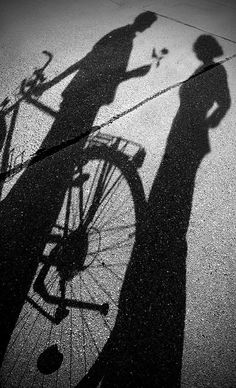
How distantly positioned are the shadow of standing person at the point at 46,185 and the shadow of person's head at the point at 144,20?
170 centimetres

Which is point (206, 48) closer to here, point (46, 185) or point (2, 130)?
point (2, 130)

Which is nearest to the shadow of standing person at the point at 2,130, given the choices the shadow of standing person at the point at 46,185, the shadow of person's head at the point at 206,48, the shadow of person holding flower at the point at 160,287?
the shadow of standing person at the point at 46,185

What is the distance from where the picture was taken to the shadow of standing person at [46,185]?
2.52 m

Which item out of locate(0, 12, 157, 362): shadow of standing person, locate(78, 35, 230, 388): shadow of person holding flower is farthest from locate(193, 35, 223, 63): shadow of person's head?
locate(78, 35, 230, 388): shadow of person holding flower

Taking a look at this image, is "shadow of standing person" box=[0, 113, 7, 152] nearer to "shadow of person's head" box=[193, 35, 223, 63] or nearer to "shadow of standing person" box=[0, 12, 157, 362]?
"shadow of standing person" box=[0, 12, 157, 362]

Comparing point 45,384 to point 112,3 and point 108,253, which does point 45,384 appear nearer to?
point 108,253

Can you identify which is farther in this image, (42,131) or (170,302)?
(42,131)

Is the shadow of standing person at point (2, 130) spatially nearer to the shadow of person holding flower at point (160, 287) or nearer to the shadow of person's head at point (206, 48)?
the shadow of person holding flower at point (160, 287)

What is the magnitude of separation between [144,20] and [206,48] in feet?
7.11

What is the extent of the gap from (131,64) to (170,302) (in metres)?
4.87

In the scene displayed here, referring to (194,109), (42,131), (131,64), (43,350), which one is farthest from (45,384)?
(131,64)

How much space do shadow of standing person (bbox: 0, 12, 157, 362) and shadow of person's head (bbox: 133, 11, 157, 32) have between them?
1696 millimetres

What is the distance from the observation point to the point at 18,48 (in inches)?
230

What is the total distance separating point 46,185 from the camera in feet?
10.8
